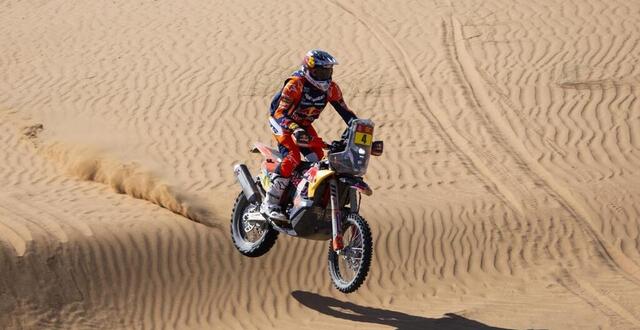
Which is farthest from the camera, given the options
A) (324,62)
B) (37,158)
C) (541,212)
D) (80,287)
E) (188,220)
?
(37,158)

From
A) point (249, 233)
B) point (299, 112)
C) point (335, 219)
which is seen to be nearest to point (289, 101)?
point (299, 112)

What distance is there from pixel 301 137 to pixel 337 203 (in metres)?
0.73

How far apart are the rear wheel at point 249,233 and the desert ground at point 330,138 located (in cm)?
150

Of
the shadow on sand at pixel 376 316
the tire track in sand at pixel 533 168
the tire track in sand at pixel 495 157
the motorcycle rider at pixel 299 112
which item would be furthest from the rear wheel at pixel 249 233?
the tire track in sand at pixel 533 168

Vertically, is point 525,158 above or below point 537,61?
below

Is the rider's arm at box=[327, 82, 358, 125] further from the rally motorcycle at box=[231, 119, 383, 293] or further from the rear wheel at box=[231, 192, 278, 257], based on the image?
the rear wheel at box=[231, 192, 278, 257]

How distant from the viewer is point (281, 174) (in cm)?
1049

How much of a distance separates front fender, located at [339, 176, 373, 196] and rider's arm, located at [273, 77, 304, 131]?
2.64 feet

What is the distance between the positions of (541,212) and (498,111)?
3441 mm

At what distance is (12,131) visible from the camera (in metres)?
16.8

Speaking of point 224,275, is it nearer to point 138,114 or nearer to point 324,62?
point 324,62

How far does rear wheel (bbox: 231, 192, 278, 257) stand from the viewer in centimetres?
1084

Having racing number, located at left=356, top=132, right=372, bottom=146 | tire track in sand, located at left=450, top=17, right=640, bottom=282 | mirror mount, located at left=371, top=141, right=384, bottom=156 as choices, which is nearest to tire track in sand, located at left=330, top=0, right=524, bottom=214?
tire track in sand, located at left=450, top=17, right=640, bottom=282

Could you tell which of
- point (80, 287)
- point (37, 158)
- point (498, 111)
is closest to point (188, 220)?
point (80, 287)
